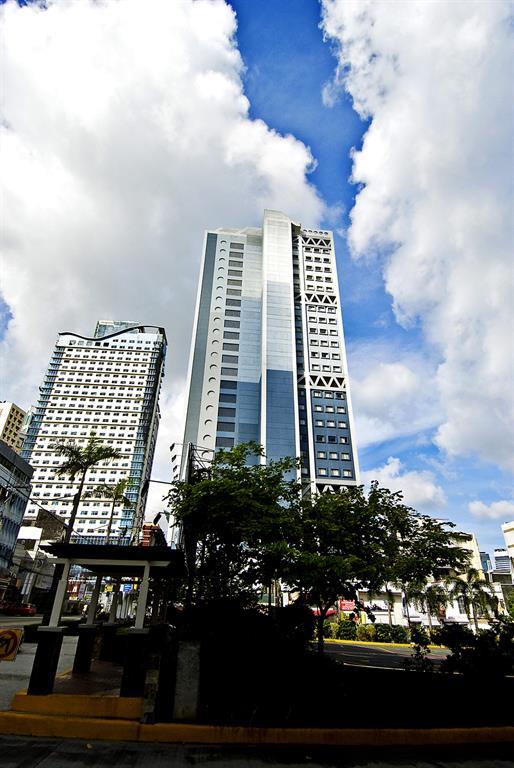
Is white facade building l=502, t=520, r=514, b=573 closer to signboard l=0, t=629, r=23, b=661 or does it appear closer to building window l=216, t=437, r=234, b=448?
building window l=216, t=437, r=234, b=448

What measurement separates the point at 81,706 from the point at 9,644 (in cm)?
196

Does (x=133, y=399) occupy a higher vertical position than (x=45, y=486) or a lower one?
higher

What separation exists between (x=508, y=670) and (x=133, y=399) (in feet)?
444

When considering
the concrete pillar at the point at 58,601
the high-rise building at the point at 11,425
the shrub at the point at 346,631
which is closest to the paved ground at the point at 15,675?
the concrete pillar at the point at 58,601

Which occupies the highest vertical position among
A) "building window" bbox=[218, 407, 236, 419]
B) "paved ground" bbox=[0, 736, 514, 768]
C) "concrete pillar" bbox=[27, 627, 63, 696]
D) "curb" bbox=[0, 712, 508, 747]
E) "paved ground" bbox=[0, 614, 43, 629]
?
"building window" bbox=[218, 407, 236, 419]

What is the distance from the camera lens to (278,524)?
13273mm

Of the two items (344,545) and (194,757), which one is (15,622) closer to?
(344,545)

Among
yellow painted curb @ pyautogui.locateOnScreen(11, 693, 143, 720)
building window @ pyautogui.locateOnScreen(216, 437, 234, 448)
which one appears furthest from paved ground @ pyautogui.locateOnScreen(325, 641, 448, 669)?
building window @ pyautogui.locateOnScreen(216, 437, 234, 448)

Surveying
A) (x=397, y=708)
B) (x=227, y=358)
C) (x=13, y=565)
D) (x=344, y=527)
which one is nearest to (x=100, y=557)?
(x=397, y=708)

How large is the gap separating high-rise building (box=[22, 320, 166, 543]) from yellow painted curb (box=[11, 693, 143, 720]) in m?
116

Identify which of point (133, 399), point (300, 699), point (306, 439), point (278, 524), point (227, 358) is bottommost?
point (300, 699)

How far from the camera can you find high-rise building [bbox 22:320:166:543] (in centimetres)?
12175

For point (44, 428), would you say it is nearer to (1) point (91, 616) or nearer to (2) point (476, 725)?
(1) point (91, 616)

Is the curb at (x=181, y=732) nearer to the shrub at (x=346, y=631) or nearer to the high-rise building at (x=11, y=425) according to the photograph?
the shrub at (x=346, y=631)
